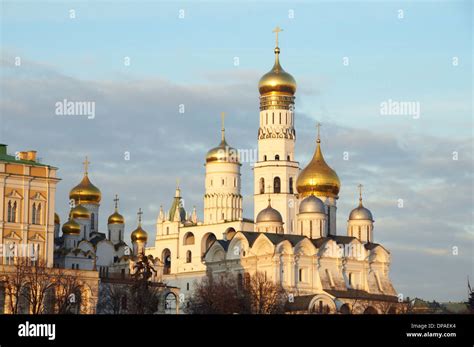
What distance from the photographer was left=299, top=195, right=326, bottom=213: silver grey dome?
3295 inches

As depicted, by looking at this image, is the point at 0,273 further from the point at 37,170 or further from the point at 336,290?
the point at 336,290

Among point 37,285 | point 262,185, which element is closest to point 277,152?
point 262,185

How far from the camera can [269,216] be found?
84438 millimetres

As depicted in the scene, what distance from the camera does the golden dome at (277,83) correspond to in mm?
88250

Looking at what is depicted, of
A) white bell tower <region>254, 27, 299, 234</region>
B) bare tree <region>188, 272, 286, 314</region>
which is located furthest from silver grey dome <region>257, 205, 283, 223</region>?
bare tree <region>188, 272, 286, 314</region>

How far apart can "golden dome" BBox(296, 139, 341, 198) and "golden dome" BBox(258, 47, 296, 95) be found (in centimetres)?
447

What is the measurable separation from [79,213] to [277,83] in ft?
57.2

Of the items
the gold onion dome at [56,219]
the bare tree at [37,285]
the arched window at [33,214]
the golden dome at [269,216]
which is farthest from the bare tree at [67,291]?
the gold onion dome at [56,219]

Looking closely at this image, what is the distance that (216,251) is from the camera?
84188 millimetres

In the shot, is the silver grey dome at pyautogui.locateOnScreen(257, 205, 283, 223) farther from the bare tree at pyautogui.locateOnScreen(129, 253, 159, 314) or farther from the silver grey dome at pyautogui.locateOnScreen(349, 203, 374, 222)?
the bare tree at pyautogui.locateOnScreen(129, 253, 159, 314)

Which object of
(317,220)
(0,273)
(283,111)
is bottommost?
(0,273)

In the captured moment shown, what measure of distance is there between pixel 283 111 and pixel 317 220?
9570 mm

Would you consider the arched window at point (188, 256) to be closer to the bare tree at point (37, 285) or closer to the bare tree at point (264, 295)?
the bare tree at point (264, 295)
